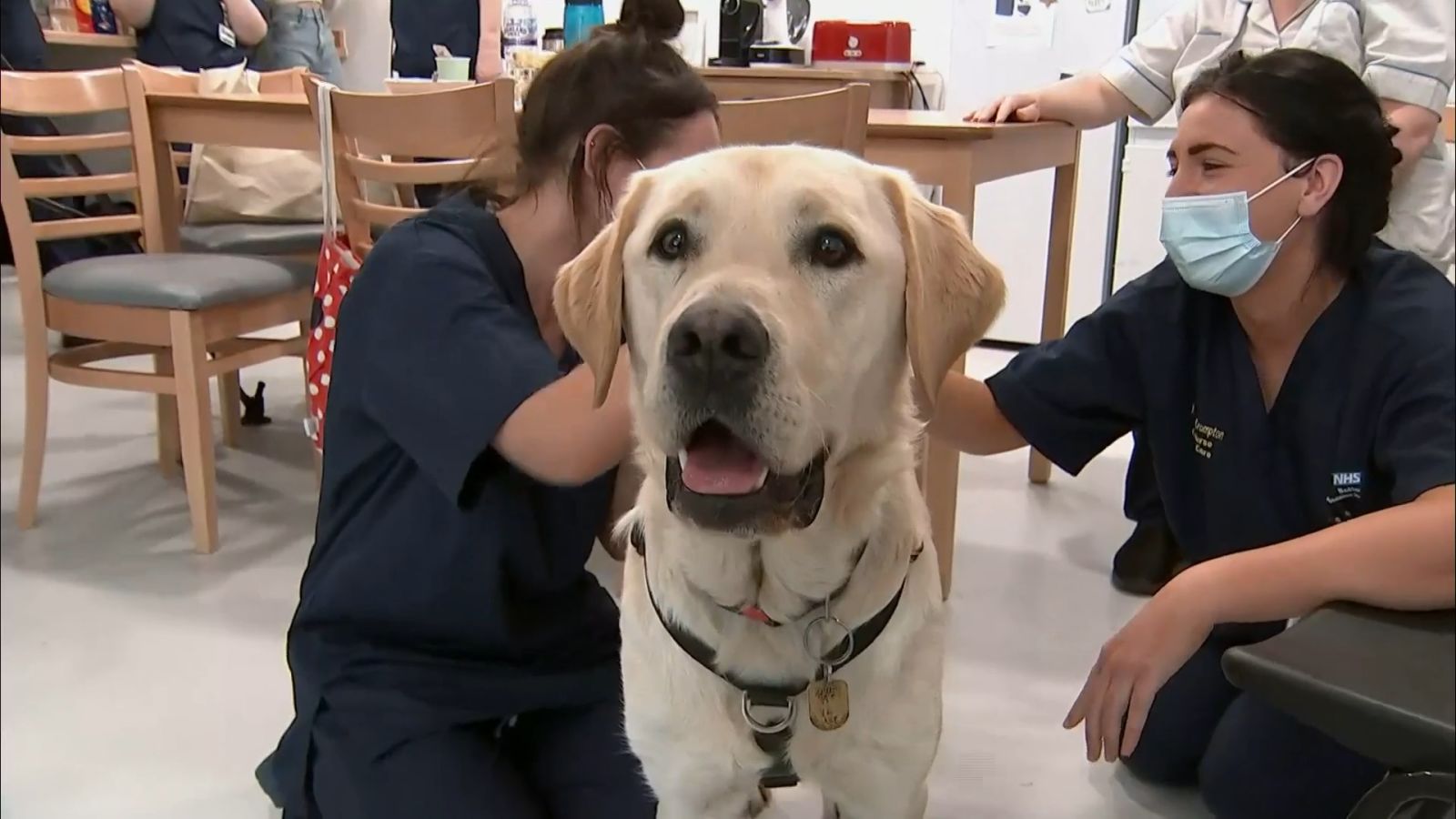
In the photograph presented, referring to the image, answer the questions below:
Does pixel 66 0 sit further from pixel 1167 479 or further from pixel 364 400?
Answer: pixel 1167 479

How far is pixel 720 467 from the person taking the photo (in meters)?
0.87

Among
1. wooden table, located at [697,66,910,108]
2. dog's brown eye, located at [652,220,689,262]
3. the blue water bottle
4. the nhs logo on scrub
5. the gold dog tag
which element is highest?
the blue water bottle

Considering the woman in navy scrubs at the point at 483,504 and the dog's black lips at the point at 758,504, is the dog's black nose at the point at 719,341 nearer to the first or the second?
A: the dog's black lips at the point at 758,504

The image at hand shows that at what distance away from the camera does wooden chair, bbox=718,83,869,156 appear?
1.11m

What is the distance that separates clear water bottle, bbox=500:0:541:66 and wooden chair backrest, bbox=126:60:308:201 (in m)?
0.22

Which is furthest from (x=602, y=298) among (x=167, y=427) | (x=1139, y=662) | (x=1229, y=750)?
(x=167, y=427)

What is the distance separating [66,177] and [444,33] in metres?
0.75

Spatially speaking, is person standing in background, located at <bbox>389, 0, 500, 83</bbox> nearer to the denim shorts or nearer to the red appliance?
the denim shorts

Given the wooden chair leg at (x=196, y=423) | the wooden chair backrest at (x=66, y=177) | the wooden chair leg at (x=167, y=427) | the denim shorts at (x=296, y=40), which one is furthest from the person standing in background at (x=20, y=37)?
the wooden chair leg at (x=167, y=427)

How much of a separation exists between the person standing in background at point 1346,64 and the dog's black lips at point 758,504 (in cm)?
33

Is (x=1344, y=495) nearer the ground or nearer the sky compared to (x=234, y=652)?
nearer the sky

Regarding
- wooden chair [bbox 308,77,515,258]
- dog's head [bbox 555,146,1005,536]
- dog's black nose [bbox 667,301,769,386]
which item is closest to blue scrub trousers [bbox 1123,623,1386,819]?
dog's head [bbox 555,146,1005,536]

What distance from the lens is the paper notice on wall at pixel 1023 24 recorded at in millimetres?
849

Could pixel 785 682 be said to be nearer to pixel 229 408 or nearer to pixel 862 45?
pixel 862 45
